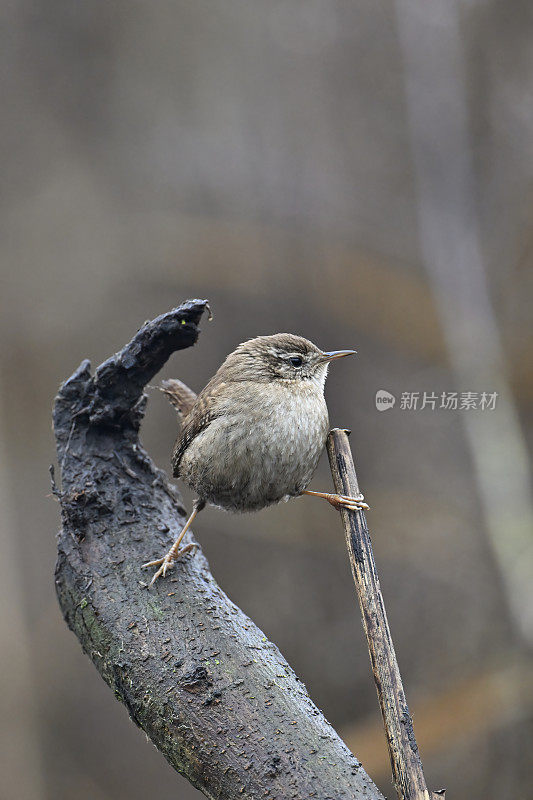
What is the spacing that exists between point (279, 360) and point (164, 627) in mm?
1188

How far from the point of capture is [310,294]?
18.5 ft

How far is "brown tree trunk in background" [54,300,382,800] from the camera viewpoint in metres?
1.84

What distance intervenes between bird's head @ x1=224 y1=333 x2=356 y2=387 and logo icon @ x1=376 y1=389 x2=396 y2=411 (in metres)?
2.51

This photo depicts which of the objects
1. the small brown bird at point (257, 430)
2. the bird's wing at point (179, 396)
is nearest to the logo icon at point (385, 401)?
the bird's wing at point (179, 396)

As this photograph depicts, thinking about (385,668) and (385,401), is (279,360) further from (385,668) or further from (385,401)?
(385,401)

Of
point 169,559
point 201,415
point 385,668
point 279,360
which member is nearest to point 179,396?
point 201,415

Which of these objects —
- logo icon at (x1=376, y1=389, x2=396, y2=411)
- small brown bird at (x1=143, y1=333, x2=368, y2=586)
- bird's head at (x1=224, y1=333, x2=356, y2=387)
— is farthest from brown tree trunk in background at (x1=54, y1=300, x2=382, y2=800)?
logo icon at (x1=376, y1=389, x2=396, y2=411)

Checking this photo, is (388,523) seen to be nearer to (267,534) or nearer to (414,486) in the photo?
(414,486)

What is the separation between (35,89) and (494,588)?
5.59 metres

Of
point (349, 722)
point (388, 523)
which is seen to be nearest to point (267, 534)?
point (388, 523)

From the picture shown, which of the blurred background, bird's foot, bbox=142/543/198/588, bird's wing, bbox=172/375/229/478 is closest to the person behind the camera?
bird's foot, bbox=142/543/198/588

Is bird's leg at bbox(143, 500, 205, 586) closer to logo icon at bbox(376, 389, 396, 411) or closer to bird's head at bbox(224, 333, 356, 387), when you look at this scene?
bird's head at bbox(224, 333, 356, 387)

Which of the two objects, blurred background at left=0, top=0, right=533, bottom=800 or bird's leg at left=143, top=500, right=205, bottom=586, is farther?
blurred background at left=0, top=0, right=533, bottom=800

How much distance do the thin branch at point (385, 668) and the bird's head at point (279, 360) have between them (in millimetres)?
690
